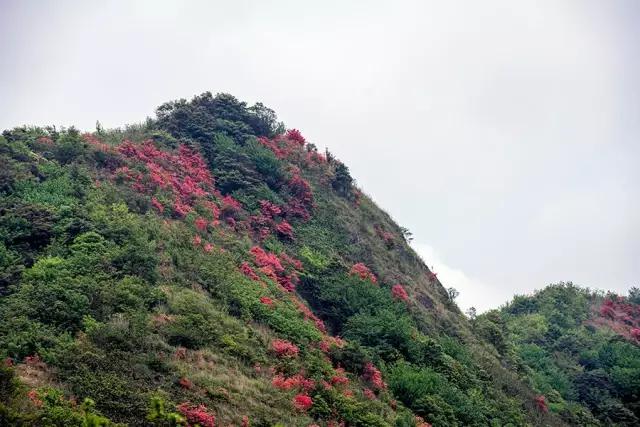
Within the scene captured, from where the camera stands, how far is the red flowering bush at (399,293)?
35.6m

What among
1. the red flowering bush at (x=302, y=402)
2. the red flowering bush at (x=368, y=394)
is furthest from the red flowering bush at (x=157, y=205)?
the red flowering bush at (x=302, y=402)

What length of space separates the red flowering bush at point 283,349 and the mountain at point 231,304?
9 centimetres

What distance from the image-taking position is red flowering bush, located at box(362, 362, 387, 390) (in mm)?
24422

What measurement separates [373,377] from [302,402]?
5906mm

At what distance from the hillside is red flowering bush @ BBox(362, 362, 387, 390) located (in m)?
15.4

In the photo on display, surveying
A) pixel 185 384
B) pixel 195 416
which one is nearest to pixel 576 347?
pixel 185 384

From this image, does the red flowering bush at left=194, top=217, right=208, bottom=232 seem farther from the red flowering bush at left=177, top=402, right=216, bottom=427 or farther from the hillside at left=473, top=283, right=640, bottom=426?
the hillside at left=473, top=283, right=640, bottom=426

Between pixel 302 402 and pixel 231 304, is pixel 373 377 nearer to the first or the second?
pixel 302 402

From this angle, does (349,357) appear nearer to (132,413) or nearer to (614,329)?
(132,413)

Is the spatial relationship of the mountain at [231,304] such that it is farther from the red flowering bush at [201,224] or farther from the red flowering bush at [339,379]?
the red flowering bush at [201,224]

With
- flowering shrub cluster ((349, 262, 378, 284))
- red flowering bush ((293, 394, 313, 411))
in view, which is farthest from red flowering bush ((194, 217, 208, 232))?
red flowering bush ((293, 394, 313, 411))

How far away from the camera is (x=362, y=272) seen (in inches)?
1403

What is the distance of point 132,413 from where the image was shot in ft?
49.2

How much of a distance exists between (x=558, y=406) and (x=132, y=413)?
29.6 m
